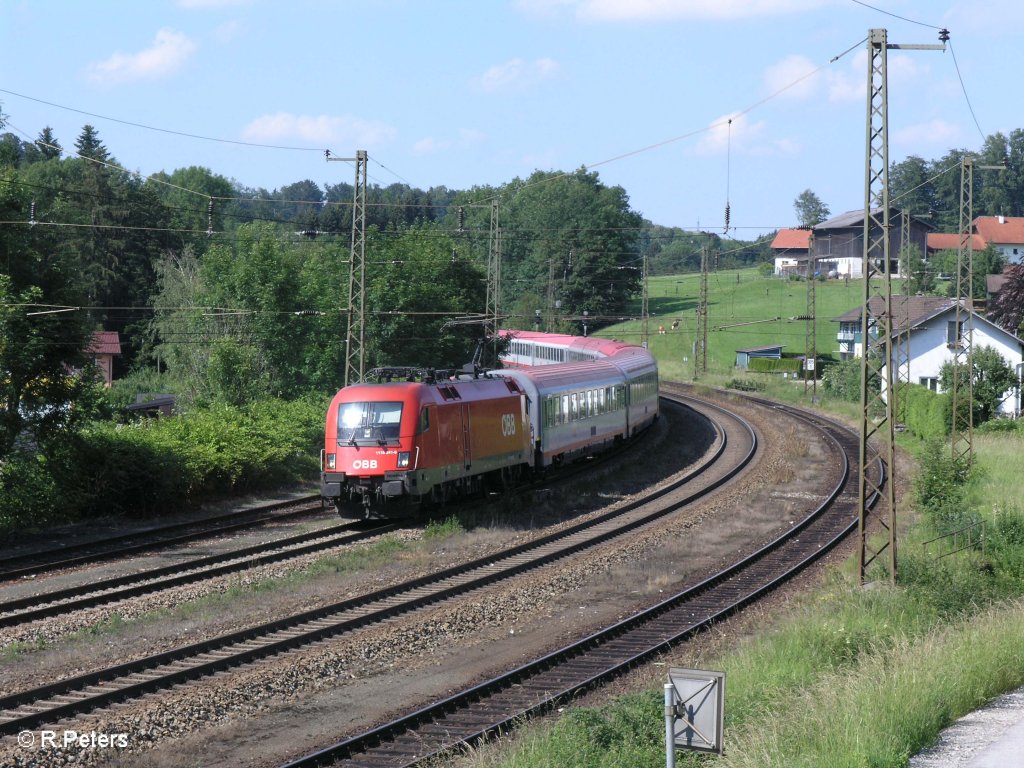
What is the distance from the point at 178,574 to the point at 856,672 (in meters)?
11.7

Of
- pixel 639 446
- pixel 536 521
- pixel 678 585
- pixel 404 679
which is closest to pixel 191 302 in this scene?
pixel 639 446

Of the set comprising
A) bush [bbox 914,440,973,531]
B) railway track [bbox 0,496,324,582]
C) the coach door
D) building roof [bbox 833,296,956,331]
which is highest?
building roof [bbox 833,296,956,331]

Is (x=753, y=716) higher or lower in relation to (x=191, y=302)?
lower

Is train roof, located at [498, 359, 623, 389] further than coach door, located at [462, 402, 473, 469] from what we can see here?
Yes

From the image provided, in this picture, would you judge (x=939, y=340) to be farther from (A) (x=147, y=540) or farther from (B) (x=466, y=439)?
(A) (x=147, y=540)

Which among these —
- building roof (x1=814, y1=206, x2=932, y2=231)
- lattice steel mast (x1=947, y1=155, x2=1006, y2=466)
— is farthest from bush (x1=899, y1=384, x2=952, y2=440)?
building roof (x1=814, y1=206, x2=932, y2=231)

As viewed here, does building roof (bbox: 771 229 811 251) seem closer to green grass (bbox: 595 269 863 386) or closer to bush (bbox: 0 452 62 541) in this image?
green grass (bbox: 595 269 863 386)

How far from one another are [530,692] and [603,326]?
321 feet

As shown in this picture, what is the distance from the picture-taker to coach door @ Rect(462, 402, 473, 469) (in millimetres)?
25484

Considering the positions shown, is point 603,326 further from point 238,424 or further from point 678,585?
point 678,585

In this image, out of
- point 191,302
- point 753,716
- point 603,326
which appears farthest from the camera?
point 603,326

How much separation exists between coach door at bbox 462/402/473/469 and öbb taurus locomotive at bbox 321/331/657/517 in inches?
0.9

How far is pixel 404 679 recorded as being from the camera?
530 inches

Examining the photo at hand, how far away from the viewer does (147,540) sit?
73.8ft
